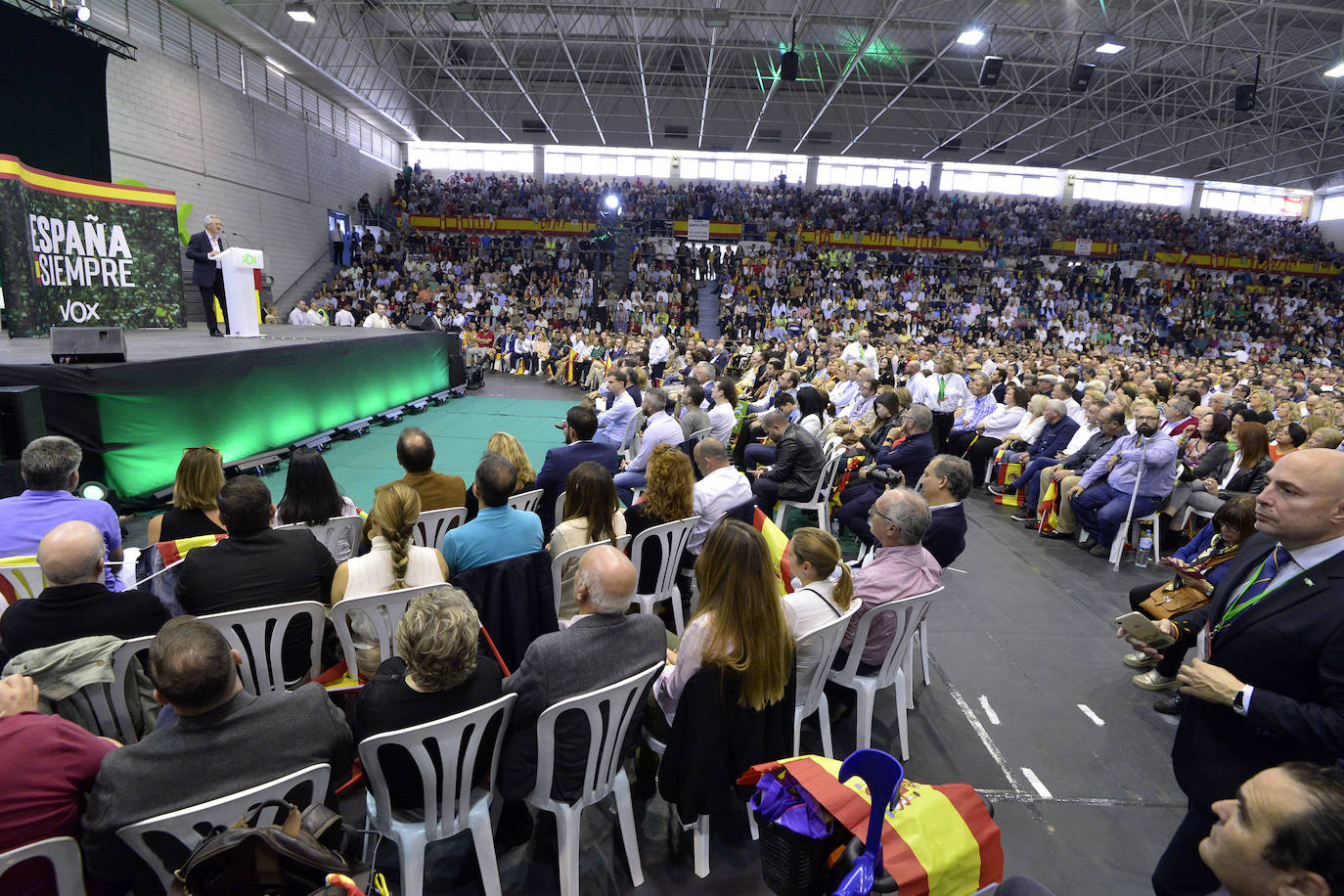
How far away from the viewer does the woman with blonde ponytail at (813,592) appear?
234cm

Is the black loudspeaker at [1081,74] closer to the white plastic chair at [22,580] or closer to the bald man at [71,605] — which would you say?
the bald man at [71,605]

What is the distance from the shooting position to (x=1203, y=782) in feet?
5.68

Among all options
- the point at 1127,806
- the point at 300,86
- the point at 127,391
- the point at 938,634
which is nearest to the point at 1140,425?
the point at 938,634

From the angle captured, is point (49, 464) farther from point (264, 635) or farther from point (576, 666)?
point (576, 666)

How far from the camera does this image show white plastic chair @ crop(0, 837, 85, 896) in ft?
4.50

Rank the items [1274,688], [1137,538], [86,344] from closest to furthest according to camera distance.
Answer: [1274,688] → [86,344] → [1137,538]

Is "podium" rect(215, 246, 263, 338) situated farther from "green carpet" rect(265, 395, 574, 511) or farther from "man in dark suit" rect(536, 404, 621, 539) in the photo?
"man in dark suit" rect(536, 404, 621, 539)

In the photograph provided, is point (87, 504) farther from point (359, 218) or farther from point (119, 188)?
point (359, 218)

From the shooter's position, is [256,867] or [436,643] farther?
[436,643]

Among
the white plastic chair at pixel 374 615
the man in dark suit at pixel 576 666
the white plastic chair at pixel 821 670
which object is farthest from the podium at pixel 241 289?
the white plastic chair at pixel 821 670

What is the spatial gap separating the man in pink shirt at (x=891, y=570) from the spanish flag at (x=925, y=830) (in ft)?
3.44

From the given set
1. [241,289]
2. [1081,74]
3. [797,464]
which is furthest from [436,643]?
[1081,74]

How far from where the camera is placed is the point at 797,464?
4.90m

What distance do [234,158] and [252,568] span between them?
15.4 meters
